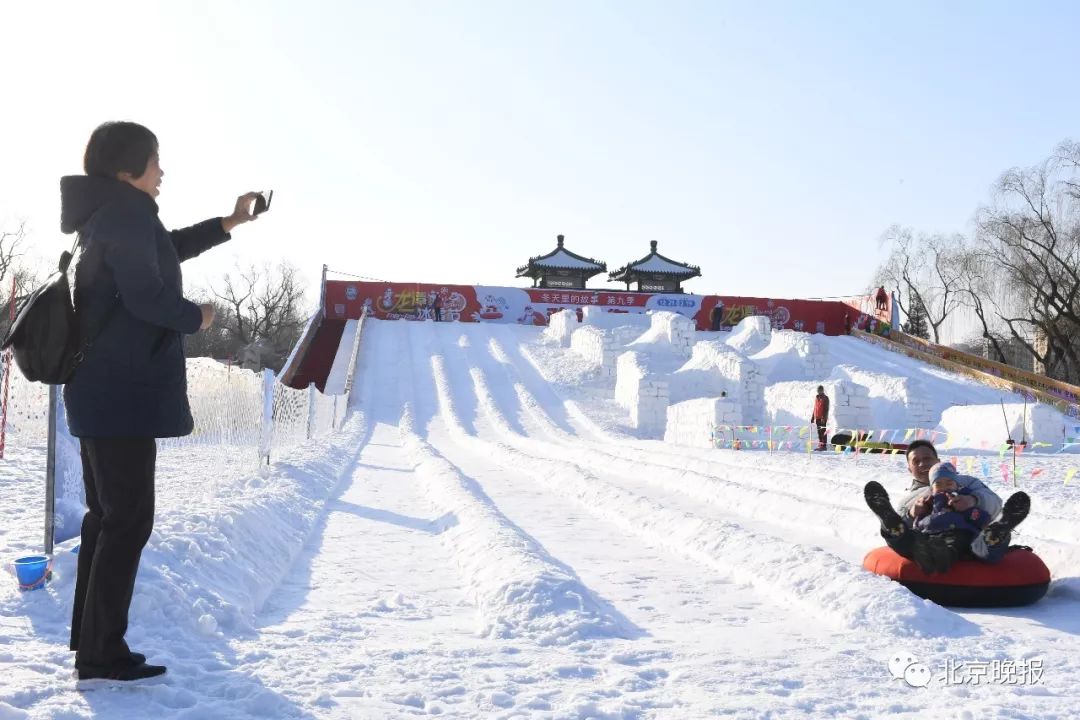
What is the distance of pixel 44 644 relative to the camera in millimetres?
2895

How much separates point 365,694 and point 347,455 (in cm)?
1088

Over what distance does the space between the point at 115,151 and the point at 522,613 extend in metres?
2.46

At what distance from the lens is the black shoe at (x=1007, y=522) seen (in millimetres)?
4441

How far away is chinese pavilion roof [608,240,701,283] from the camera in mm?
54719

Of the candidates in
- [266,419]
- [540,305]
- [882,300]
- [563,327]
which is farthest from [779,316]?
[266,419]

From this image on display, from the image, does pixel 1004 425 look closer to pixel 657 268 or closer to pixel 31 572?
pixel 31 572

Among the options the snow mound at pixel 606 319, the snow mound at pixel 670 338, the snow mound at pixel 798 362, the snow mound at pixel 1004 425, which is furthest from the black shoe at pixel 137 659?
the snow mound at pixel 606 319

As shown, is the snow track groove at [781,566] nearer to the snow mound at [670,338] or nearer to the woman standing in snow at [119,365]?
the woman standing in snow at [119,365]

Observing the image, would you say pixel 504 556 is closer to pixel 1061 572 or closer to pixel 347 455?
pixel 1061 572

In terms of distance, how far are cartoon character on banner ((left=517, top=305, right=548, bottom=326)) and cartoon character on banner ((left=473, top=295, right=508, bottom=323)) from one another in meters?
0.97

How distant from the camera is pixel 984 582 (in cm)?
433

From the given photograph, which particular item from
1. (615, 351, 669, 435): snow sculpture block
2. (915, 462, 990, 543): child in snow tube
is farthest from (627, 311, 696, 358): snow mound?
(915, 462, 990, 543): child in snow tube

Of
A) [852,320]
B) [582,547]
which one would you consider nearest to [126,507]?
[582,547]

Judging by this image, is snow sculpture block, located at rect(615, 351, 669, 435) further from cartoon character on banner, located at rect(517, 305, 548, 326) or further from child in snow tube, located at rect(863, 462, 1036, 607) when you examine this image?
cartoon character on banner, located at rect(517, 305, 548, 326)
